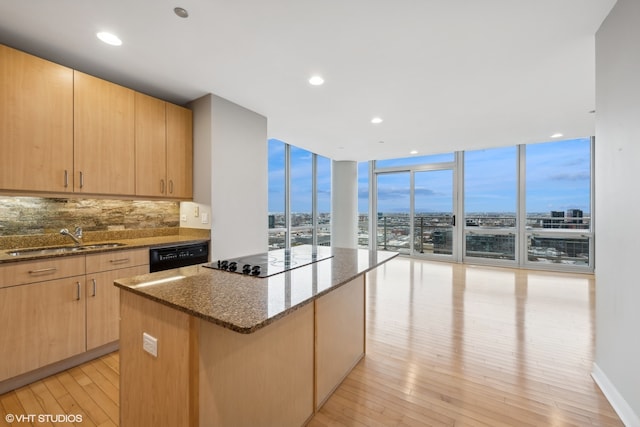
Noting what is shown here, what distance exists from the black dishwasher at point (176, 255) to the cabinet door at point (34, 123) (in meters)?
0.89

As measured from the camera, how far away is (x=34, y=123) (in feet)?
6.73

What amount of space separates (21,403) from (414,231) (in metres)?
6.98

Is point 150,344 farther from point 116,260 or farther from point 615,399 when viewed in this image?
point 615,399

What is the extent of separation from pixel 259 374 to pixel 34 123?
2.57 m

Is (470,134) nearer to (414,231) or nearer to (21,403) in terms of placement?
(414,231)

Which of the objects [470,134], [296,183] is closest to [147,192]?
[296,183]

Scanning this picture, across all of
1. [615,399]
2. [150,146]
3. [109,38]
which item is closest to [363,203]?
[150,146]

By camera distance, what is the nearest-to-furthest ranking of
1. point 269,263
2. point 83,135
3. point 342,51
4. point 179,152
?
point 269,263
point 342,51
point 83,135
point 179,152

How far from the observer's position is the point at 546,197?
5.59 meters

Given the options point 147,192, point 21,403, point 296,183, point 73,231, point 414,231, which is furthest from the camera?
point 414,231

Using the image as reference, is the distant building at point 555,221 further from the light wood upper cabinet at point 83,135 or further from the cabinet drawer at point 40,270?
the cabinet drawer at point 40,270

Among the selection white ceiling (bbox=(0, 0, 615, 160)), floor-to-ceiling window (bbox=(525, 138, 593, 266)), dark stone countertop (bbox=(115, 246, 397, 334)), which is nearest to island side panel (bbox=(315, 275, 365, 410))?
dark stone countertop (bbox=(115, 246, 397, 334))

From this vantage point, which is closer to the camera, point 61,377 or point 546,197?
point 61,377

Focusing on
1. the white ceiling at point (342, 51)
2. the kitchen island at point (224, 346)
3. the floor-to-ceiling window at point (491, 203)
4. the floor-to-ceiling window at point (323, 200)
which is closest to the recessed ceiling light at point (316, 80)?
the white ceiling at point (342, 51)
